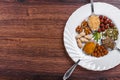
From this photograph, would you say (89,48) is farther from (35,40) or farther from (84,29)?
(35,40)

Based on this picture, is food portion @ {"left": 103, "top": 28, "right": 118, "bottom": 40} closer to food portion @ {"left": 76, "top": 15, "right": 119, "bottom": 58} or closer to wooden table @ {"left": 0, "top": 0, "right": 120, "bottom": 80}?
food portion @ {"left": 76, "top": 15, "right": 119, "bottom": 58}

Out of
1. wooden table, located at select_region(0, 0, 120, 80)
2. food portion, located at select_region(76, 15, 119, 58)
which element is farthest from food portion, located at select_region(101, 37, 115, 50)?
wooden table, located at select_region(0, 0, 120, 80)

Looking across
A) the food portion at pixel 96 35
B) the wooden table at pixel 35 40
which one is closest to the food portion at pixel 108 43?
the food portion at pixel 96 35

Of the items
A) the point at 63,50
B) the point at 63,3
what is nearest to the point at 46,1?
the point at 63,3

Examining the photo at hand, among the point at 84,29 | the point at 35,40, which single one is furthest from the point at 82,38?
the point at 35,40

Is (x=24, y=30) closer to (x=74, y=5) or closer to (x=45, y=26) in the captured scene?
(x=45, y=26)

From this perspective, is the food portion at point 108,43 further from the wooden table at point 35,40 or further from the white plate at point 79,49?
the wooden table at point 35,40
